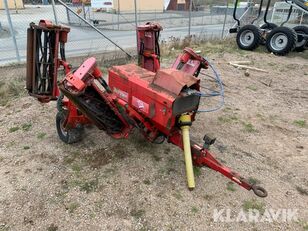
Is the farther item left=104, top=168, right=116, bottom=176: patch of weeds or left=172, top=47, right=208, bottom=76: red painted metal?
left=172, top=47, right=208, bottom=76: red painted metal

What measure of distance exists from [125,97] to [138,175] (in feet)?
3.09

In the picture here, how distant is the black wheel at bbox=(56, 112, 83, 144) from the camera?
3889 millimetres

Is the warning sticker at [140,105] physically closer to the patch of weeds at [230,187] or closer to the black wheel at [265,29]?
the patch of weeds at [230,187]

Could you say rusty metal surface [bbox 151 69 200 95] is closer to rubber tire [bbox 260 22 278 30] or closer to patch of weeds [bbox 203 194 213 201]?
patch of weeds [bbox 203 194 213 201]

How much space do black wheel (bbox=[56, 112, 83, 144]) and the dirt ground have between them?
100mm

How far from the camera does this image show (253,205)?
3.13 metres

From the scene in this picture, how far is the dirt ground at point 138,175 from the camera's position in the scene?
2920mm

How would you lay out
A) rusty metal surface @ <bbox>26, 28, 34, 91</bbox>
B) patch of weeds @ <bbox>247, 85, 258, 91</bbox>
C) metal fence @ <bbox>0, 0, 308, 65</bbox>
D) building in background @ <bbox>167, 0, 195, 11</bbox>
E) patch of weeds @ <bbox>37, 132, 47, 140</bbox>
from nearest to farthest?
rusty metal surface @ <bbox>26, 28, 34, 91</bbox>, patch of weeds @ <bbox>37, 132, 47, 140</bbox>, patch of weeds @ <bbox>247, 85, 258, 91</bbox>, metal fence @ <bbox>0, 0, 308, 65</bbox>, building in background @ <bbox>167, 0, 195, 11</bbox>

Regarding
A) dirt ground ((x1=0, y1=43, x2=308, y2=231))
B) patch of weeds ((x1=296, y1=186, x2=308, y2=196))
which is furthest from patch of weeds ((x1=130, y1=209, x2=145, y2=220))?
patch of weeds ((x1=296, y1=186, x2=308, y2=196))

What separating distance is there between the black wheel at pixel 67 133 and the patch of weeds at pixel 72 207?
1.10m

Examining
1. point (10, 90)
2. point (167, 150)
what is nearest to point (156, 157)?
point (167, 150)

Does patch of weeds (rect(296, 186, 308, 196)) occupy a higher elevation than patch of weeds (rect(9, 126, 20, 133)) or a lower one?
lower

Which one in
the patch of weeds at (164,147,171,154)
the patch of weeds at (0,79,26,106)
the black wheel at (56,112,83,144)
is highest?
the black wheel at (56,112,83,144)

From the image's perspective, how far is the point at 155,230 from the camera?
2799 millimetres
